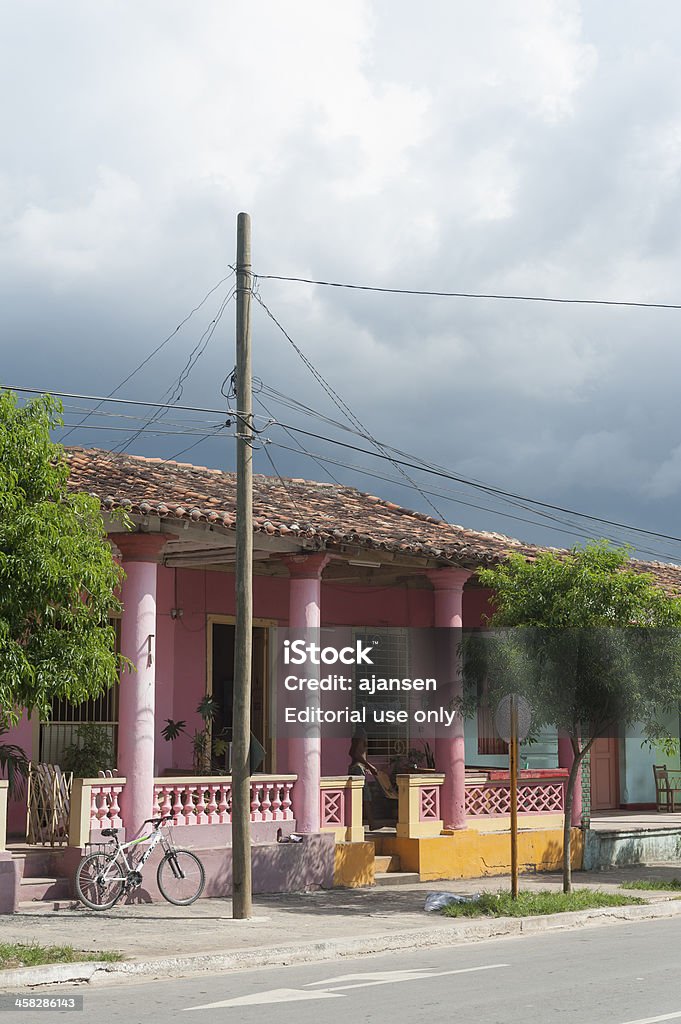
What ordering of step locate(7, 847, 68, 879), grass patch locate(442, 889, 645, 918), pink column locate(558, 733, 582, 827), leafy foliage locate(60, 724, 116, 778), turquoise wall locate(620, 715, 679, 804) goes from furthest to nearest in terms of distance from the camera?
turquoise wall locate(620, 715, 679, 804), pink column locate(558, 733, 582, 827), leafy foliage locate(60, 724, 116, 778), grass patch locate(442, 889, 645, 918), step locate(7, 847, 68, 879)

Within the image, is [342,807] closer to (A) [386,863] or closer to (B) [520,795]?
(A) [386,863]

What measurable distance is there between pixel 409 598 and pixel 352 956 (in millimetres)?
9618

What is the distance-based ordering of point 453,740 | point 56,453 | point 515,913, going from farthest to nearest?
point 453,740
point 515,913
point 56,453

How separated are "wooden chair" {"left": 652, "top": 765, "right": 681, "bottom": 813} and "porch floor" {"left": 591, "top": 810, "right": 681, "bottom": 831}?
23 centimetres

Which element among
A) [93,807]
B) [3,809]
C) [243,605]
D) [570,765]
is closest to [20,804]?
[93,807]

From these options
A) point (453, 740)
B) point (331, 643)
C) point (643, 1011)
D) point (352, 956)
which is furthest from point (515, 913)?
point (331, 643)

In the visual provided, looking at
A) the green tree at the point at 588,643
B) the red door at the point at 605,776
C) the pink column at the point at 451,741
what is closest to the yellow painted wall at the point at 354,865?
the pink column at the point at 451,741

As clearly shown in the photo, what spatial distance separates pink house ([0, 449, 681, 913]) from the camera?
1350 cm

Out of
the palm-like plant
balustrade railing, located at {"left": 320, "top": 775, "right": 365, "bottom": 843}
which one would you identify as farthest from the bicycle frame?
balustrade railing, located at {"left": 320, "top": 775, "right": 365, "bottom": 843}

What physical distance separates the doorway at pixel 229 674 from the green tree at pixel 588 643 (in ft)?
15.4

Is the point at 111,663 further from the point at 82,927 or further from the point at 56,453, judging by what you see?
the point at 82,927

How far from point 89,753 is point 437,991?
A: 7.68m

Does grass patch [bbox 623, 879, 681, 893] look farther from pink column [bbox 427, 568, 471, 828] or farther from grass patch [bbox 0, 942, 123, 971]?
grass patch [bbox 0, 942, 123, 971]

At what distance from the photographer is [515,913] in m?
13.0
